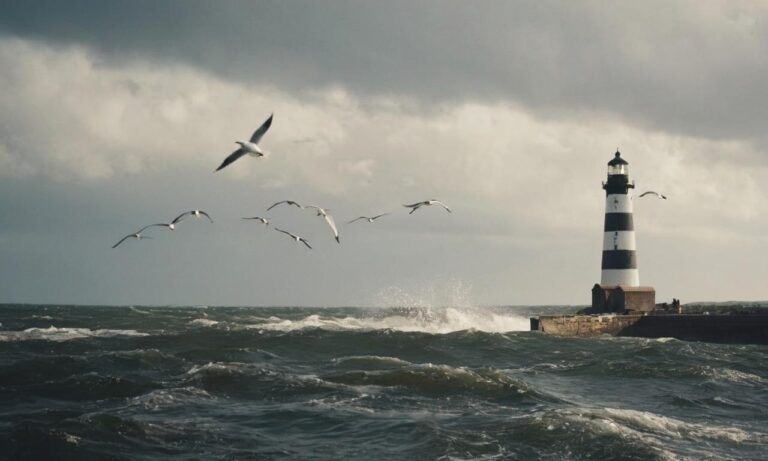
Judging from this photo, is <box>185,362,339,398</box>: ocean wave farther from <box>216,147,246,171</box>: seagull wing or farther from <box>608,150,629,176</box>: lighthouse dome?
<box>608,150,629,176</box>: lighthouse dome

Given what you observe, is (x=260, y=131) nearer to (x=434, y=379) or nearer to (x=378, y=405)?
(x=378, y=405)

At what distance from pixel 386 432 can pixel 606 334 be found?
2867cm

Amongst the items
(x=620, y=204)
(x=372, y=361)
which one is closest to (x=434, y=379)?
(x=372, y=361)

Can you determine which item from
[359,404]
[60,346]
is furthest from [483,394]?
[60,346]

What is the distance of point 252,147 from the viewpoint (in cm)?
1262

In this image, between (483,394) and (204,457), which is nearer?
(204,457)

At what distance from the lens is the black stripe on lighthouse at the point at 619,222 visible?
44.4 metres

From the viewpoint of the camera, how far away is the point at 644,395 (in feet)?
61.2

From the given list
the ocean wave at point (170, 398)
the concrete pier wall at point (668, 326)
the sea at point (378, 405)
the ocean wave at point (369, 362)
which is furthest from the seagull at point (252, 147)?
the concrete pier wall at point (668, 326)

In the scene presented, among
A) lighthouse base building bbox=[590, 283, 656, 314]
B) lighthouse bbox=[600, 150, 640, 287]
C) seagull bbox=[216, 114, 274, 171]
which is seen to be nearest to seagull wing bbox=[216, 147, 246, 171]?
seagull bbox=[216, 114, 274, 171]

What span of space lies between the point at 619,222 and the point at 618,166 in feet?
11.7

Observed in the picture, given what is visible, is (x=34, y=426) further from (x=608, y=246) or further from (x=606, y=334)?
(x=608, y=246)

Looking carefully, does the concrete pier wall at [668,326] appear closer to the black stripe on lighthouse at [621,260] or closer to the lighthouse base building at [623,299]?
the lighthouse base building at [623,299]

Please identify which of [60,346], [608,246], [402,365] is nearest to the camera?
[402,365]
